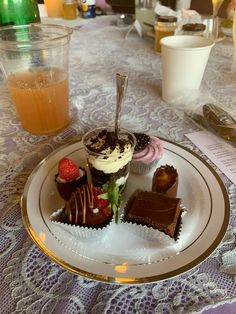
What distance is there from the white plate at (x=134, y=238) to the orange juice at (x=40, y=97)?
19 centimetres

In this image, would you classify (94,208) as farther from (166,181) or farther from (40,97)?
(40,97)

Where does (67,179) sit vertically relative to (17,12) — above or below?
below

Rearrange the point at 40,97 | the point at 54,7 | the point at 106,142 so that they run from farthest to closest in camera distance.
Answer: the point at 54,7 < the point at 40,97 < the point at 106,142

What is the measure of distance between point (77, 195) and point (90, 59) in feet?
→ 2.63

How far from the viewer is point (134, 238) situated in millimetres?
504

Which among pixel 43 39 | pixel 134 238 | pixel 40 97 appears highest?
pixel 43 39

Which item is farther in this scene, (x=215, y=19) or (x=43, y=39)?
(x=215, y=19)

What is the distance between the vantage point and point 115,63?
1.15m

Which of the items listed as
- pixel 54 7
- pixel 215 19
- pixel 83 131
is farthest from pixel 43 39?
pixel 54 7

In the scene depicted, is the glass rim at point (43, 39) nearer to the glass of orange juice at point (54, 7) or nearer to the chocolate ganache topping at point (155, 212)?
the chocolate ganache topping at point (155, 212)

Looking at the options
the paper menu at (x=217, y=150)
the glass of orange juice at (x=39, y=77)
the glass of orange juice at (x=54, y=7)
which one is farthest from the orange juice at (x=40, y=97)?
the glass of orange juice at (x=54, y=7)

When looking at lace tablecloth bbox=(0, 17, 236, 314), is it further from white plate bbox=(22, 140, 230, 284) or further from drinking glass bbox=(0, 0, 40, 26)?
drinking glass bbox=(0, 0, 40, 26)

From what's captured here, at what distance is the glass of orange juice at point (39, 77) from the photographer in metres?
0.73

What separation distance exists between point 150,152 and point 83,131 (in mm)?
223
